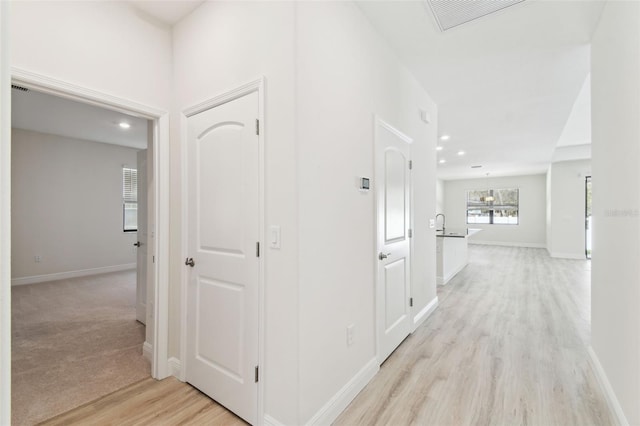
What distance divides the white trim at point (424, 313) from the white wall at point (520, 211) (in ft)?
30.2

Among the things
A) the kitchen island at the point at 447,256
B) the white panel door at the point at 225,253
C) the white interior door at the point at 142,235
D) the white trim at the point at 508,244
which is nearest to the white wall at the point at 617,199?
the white panel door at the point at 225,253

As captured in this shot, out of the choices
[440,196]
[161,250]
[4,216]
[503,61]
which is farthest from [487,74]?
[440,196]

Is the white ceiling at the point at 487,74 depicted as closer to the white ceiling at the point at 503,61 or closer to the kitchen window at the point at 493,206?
the white ceiling at the point at 503,61

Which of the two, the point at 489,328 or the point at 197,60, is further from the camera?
the point at 489,328

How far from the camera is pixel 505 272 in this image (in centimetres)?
638

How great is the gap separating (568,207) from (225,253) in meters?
9.74

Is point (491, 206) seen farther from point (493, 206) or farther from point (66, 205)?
point (66, 205)

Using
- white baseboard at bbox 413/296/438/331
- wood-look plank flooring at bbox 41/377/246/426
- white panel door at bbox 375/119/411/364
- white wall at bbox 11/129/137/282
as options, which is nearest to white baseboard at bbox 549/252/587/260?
white baseboard at bbox 413/296/438/331

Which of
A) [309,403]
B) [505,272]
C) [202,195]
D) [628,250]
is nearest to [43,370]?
[202,195]

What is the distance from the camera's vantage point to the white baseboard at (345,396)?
5.97 ft

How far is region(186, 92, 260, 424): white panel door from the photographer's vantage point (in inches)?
74.1

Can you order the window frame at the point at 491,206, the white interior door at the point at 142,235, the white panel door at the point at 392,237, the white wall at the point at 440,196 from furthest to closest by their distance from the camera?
the white wall at the point at 440,196, the window frame at the point at 491,206, the white interior door at the point at 142,235, the white panel door at the point at 392,237

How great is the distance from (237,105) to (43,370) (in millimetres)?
2761

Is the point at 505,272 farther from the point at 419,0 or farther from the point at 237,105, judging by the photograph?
the point at 237,105
